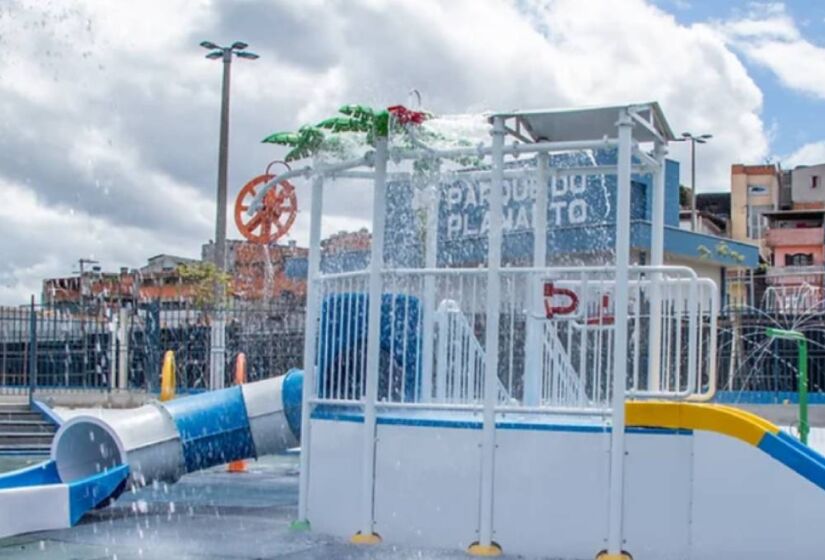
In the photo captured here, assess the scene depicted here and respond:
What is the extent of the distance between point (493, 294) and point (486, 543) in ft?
5.26

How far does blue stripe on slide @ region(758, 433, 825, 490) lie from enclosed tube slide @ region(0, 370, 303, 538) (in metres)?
4.58

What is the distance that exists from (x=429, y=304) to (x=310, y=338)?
910 millimetres

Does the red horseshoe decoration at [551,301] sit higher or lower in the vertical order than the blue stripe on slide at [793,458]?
higher

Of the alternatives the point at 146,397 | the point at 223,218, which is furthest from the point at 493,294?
the point at 223,218

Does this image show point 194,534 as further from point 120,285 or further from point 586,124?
point 120,285

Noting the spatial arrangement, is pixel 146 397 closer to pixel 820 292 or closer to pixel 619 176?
pixel 619 176

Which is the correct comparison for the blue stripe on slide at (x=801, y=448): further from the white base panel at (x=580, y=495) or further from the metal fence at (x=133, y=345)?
the metal fence at (x=133, y=345)

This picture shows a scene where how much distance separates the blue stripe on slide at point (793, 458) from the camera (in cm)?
653

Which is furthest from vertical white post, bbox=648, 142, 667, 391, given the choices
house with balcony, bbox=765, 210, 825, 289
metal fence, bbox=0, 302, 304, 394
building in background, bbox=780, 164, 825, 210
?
building in background, bbox=780, 164, 825, 210

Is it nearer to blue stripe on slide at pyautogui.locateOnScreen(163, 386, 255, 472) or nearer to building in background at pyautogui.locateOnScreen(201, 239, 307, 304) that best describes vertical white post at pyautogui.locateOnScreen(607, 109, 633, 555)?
blue stripe on slide at pyautogui.locateOnScreen(163, 386, 255, 472)

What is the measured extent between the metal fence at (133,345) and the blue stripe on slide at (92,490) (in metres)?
10.3

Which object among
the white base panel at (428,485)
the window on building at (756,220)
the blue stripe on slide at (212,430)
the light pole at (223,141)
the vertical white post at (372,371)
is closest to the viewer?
the white base panel at (428,485)

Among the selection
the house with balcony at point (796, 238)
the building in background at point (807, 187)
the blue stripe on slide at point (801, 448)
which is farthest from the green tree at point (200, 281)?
the building in background at point (807, 187)

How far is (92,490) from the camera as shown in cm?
877
